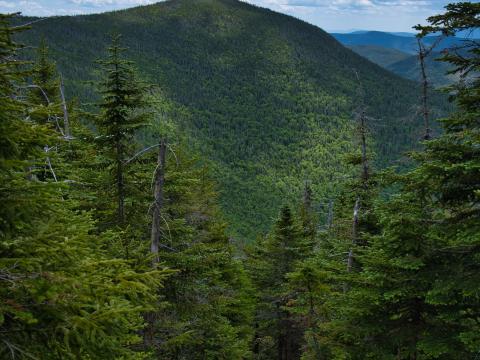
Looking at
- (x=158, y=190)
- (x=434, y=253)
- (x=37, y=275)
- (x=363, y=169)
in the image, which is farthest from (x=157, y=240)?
(x=363, y=169)

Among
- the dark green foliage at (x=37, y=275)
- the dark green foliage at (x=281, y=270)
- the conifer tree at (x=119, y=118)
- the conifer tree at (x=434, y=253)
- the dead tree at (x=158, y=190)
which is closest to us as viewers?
the dark green foliage at (x=37, y=275)

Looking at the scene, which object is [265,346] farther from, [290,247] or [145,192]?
[145,192]

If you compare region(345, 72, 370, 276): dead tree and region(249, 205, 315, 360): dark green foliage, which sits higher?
region(345, 72, 370, 276): dead tree

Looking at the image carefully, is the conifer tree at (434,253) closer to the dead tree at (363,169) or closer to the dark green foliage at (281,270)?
the dead tree at (363,169)

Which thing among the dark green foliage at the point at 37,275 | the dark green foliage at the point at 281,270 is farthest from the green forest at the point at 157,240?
the dark green foliage at the point at 281,270

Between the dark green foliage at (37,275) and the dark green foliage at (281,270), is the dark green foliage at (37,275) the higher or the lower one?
the higher one

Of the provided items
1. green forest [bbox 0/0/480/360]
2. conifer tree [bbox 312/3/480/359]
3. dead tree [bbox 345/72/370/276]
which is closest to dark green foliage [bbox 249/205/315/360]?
green forest [bbox 0/0/480/360]

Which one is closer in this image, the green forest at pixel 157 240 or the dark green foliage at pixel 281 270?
the green forest at pixel 157 240

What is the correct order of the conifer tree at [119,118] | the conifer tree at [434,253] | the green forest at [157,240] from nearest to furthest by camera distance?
1. the green forest at [157,240]
2. the conifer tree at [434,253]
3. the conifer tree at [119,118]

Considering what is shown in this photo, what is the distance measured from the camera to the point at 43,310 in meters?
4.18

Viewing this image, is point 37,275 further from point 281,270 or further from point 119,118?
point 281,270

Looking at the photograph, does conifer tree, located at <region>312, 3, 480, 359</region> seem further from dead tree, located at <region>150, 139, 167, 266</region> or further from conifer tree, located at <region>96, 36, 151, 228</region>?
conifer tree, located at <region>96, 36, 151, 228</region>

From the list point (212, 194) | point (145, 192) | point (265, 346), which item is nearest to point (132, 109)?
point (145, 192)

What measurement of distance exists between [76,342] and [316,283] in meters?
13.9
